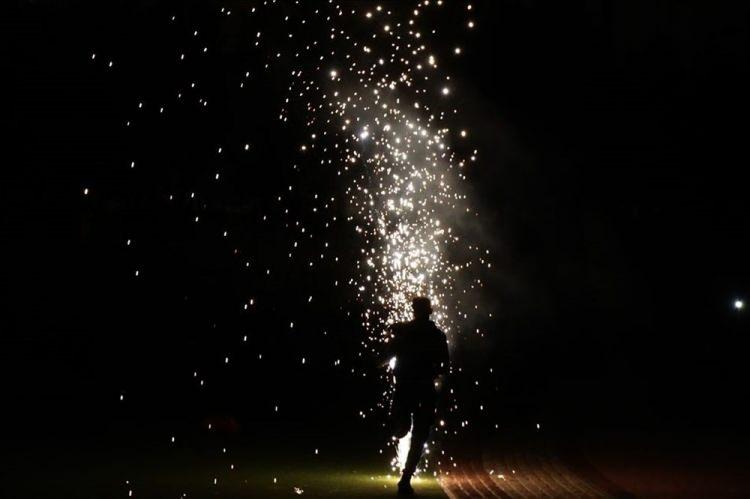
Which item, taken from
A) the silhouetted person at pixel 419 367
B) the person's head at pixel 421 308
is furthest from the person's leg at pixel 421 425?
the person's head at pixel 421 308

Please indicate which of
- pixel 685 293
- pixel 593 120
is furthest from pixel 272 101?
pixel 685 293

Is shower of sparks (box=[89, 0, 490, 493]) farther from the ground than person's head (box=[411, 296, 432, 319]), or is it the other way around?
shower of sparks (box=[89, 0, 490, 493])

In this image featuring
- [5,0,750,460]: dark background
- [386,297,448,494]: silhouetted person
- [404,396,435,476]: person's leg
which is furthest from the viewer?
[5,0,750,460]: dark background

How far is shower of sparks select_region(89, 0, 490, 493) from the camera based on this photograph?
16.9 m

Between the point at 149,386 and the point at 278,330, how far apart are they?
116 inches

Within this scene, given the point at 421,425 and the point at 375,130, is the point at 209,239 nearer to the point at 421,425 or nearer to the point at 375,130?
the point at 375,130

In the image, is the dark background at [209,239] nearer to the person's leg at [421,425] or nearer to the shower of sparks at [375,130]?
the shower of sparks at [375,130]

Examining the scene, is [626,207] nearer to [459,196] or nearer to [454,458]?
[459,196]

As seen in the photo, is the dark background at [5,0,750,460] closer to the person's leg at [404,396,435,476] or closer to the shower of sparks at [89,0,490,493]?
the shower of sparks at [89,0,490,493]

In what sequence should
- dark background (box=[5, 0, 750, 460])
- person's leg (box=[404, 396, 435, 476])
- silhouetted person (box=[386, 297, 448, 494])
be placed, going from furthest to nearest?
dark background (box=[5, 0, 750, 460])
silhouetted person (box=[386, 297, 448, 494])
person's leg (box=[404, 396, 435, 476])

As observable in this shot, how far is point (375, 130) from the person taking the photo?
1861 centimetres

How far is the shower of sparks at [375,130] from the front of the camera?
16906 millimetres

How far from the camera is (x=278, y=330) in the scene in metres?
20.7

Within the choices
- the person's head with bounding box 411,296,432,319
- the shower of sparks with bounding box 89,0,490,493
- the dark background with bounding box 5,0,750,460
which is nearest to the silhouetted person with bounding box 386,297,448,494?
the person's head with bounding box 411,296,432,319
